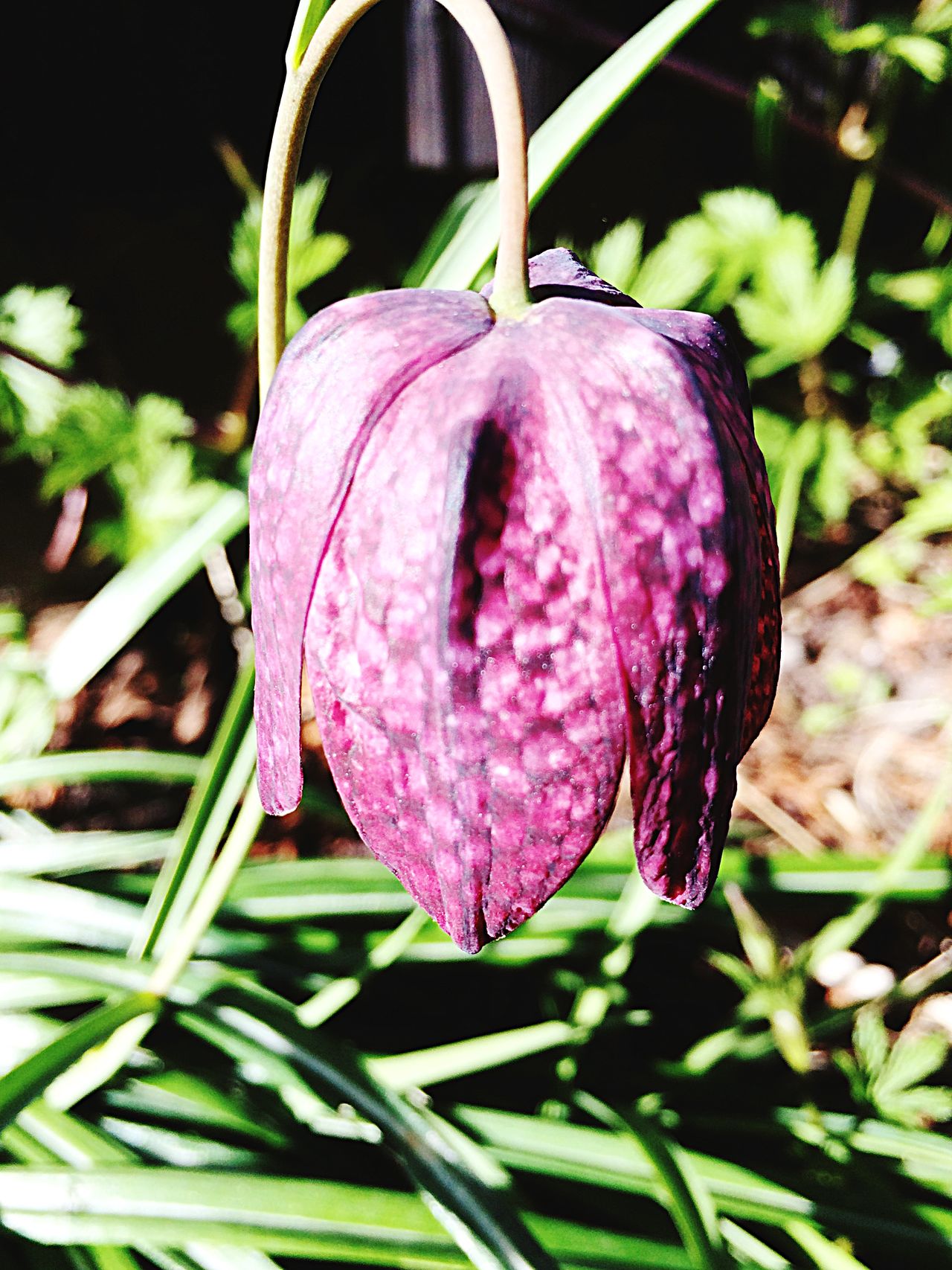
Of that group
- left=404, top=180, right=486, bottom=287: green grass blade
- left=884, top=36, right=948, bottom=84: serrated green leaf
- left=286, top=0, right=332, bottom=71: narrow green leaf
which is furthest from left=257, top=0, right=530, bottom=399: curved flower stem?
left=884, top=36, right=948, bottom=84: serrated green leaf

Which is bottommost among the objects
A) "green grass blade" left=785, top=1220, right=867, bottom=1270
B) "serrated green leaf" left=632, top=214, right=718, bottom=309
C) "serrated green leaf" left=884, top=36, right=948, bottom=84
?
"green grass blade" left=785, top=1220, right=867, bottom=1270

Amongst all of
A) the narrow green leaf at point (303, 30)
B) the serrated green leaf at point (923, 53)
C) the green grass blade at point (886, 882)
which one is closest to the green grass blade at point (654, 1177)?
the green grass blade at point (886, 882)

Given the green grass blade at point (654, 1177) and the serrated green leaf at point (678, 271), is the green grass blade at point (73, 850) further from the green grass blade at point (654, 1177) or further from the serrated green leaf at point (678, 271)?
the serrated green leaf at point (678, 271)

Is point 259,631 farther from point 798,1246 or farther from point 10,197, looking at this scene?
point 10,197

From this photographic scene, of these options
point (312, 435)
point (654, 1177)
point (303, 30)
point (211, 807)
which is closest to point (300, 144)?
point (303, 30)

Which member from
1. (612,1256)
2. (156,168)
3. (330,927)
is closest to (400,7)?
(156,168)

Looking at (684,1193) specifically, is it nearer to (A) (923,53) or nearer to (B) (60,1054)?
(B) (60,1054)

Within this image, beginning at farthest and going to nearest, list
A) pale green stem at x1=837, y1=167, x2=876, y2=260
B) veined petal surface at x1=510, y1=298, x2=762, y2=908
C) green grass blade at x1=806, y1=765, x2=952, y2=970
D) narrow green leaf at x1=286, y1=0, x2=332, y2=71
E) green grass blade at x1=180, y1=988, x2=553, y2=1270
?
1. pale green stem at x1=837, y1=167, x2=876, y2=260
2. green grass blade at x1=806, y1=765, x2=952, y2=970
3. green grass blade at x1=180, y1=988, x2=553, y2=1270
4. narrow green leaf at x1=286, y1=0, x2=332, y2=71
5. veined petal surface at x1=510, y1=298, x2=762, y2=908

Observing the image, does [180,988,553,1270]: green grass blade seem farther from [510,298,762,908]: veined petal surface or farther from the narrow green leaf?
the narrow green leaf
